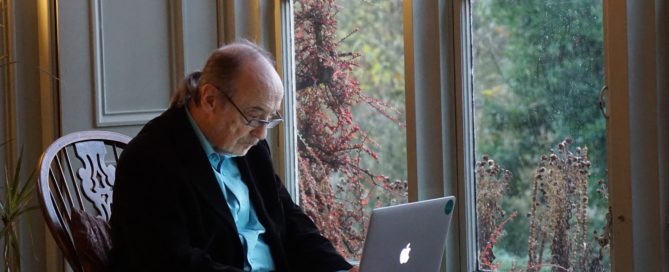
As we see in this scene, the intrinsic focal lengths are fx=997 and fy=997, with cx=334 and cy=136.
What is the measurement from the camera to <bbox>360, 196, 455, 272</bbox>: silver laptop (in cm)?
220

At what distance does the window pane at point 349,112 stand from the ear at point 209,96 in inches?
38.1

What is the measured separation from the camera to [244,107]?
2.53 metres

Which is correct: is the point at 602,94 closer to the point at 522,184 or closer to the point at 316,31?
the point at 522,184

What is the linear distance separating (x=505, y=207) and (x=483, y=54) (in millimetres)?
481

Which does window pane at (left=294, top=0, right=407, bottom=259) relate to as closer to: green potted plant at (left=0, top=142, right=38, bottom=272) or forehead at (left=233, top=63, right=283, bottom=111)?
forehead at (left=233, top=63, right=283, bottom=111)

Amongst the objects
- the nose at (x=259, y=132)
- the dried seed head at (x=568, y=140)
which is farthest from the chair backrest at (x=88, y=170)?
the dried seed head at (x=568, y=140)

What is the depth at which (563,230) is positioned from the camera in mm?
2932

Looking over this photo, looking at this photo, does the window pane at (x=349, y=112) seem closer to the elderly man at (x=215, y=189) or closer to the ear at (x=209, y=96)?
the elderly man at (x=215, y=189)

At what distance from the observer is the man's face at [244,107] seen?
2523mm

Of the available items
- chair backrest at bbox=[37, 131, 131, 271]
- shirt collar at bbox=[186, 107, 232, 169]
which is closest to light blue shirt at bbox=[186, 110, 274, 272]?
shirt collar at bbox=[186, 107, 232, 169]

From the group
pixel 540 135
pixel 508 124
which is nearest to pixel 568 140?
pixel 540 135

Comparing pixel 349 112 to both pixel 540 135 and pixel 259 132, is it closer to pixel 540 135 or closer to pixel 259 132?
pixel 540 135

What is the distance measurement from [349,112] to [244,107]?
41.5 inches

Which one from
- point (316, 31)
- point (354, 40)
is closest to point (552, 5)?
point (354, 40)
